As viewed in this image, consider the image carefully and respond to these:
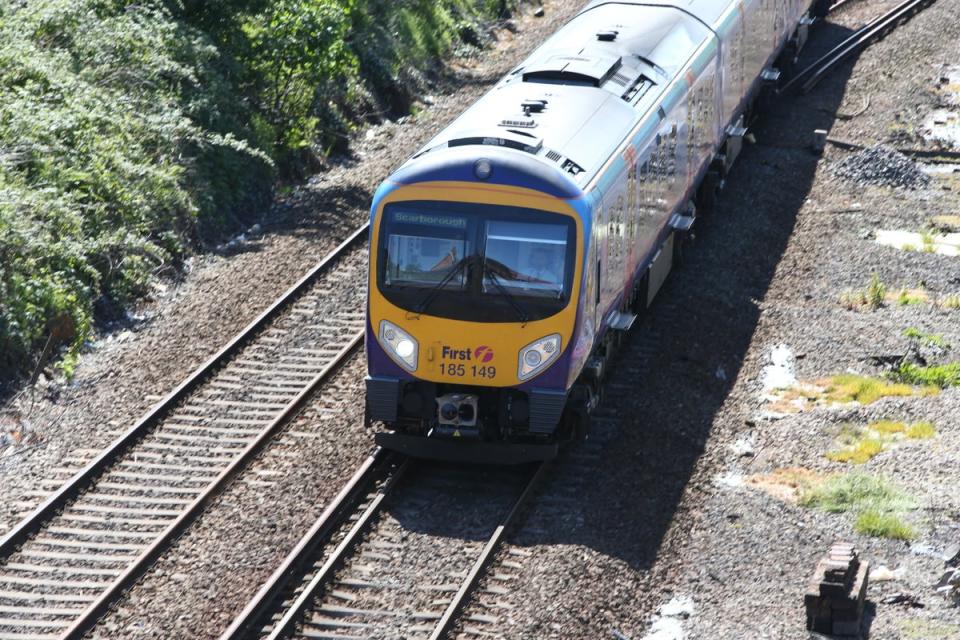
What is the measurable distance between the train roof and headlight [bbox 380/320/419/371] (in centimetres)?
139

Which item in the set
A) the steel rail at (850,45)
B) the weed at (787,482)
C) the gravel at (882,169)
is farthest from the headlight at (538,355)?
the steel rail at (850,45)

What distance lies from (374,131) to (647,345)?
9.64 meters

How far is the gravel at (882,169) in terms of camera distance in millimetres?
21656

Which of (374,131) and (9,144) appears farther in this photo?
(374,131)

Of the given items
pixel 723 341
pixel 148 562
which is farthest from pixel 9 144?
pixel 723 341

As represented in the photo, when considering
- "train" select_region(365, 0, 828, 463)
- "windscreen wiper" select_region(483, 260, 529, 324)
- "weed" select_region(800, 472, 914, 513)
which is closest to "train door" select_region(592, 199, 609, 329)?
"train" select_region(365, 0, 828, 463)

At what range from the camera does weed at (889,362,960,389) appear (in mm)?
15117

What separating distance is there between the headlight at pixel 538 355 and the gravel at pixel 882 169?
35.5ft


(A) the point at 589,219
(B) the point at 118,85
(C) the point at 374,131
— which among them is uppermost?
(A) the point at 589,219

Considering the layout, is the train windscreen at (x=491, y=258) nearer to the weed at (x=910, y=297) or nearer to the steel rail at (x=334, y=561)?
the steel rail at (x=334, y=561)

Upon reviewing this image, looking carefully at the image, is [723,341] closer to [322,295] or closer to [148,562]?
[322,295]

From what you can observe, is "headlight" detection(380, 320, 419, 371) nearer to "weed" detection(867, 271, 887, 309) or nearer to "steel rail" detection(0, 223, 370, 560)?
"steel rail" detection(0, 223, 370, 560)

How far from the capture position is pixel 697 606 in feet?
36.2

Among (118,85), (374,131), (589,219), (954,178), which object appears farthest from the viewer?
(374,131)
